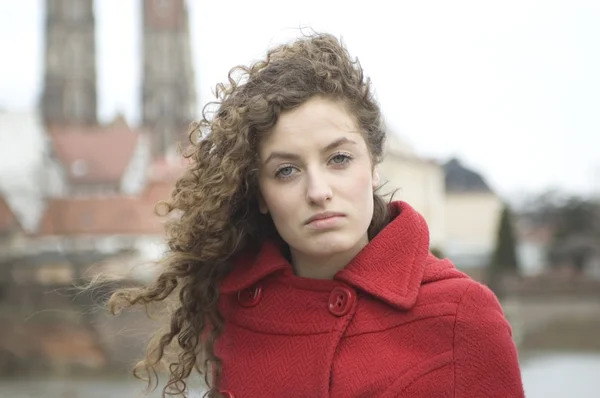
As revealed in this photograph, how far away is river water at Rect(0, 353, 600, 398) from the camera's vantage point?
16484mm

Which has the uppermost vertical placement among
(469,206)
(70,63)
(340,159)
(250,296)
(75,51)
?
(340,159)

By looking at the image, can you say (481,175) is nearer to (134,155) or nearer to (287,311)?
(134,155)

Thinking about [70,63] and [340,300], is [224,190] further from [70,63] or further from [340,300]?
[70,63]

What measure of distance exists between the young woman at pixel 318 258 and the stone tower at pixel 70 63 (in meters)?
58.9

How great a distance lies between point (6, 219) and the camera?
30.0m

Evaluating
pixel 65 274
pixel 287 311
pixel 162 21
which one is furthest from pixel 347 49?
pixel 162 21

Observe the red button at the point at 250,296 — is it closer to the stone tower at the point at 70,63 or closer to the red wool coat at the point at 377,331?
the red wool coat at the point at 377,331

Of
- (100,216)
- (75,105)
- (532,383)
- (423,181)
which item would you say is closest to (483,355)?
(532,383)

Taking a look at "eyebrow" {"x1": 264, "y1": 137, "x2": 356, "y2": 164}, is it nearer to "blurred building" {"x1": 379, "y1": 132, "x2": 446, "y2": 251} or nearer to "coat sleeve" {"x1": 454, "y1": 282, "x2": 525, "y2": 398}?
"coat sleeve" {"x1": 454, "y1": 282, "x2": 525, "y2": 398}

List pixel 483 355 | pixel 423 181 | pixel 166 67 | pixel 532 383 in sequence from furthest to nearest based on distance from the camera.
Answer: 1. pixel 166 67
2. pixel 423 181
3. pixel 532 383
4. pixel 483 355

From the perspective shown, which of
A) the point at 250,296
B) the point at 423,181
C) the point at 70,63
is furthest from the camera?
the point at 70,63

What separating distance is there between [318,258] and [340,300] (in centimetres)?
11

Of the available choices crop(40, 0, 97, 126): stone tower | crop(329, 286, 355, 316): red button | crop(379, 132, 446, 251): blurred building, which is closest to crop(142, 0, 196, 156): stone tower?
crop(40, 0, 97, 126): stone tower

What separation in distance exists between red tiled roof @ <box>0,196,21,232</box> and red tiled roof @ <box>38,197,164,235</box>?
232 cm
